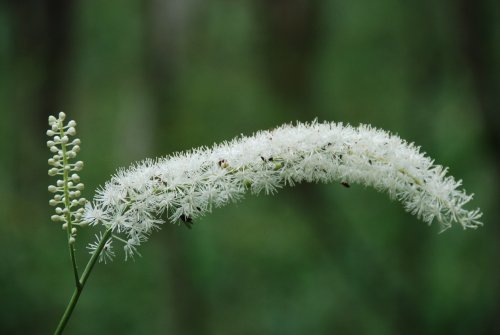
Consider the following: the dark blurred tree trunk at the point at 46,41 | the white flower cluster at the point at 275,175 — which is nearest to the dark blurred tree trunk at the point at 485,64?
the white flower cluster at the point at 275,175

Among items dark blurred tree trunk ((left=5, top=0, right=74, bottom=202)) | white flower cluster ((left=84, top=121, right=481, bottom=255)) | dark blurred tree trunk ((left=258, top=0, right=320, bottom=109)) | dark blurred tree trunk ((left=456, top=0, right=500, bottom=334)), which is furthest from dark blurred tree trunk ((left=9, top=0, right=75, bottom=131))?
white flower cluster ((left=84, top=121, right=481, bottom=255))

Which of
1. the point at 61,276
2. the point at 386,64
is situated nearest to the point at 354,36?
the point at 386,64

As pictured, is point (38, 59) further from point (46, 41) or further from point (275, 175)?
point (275, 175)

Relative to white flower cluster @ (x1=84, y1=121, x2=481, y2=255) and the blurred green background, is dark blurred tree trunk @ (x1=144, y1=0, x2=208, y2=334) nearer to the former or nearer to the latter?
the blurred green background

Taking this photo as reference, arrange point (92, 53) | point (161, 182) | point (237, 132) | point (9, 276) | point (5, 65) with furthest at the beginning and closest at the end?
point (92, 53) → point (237, 132) → point (5, 65) → point (9, 276) → point (161, 182)

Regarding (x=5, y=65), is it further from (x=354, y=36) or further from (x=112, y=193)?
(x=112, y=193)

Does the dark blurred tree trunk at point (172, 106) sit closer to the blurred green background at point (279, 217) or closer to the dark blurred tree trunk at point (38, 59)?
the blurred green background at point (279, 217)
